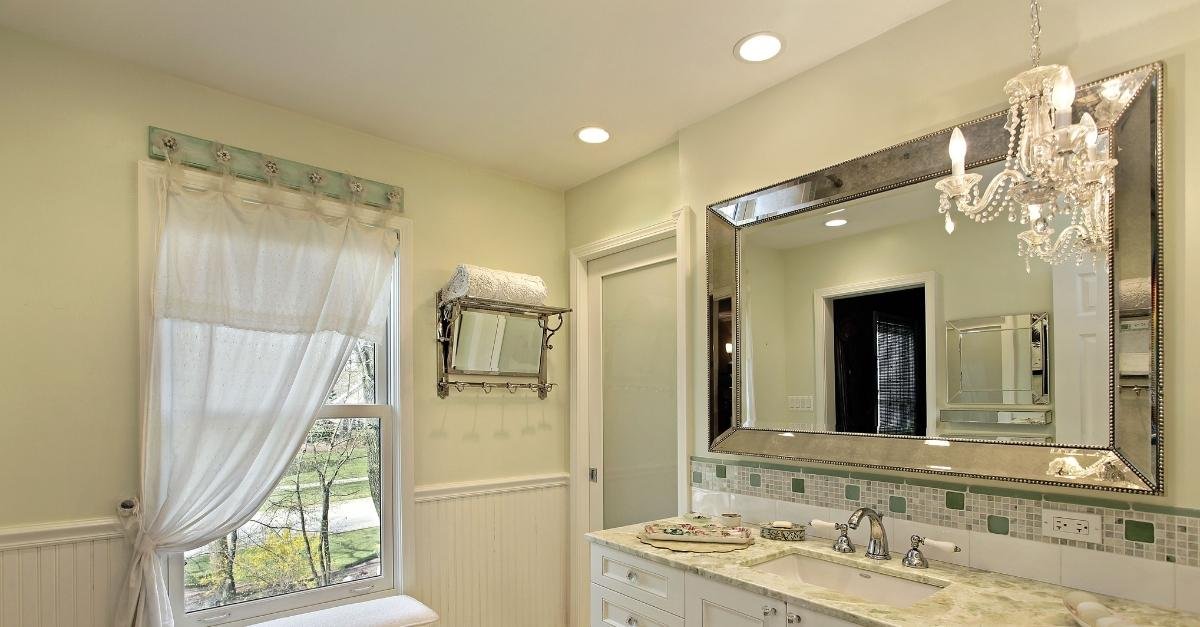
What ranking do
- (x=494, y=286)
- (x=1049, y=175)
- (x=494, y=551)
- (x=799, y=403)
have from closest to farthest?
(x=1049, y=175)
(x=799, y=403)
(x=494, y=286)
(x=494, y=551)

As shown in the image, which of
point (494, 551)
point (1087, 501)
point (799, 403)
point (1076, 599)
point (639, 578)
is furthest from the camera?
point (494, 551)

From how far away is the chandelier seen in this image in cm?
134

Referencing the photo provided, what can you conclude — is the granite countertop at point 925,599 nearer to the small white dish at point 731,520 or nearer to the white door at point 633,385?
the small white dish at point 731,520

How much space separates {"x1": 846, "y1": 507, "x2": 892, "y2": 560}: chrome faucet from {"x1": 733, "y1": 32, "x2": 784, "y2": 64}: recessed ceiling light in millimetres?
1482

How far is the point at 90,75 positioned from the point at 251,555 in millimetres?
1771

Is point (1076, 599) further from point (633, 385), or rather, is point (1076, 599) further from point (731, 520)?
point (633, 385)

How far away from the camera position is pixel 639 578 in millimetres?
2141

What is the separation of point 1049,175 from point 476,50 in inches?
65.7

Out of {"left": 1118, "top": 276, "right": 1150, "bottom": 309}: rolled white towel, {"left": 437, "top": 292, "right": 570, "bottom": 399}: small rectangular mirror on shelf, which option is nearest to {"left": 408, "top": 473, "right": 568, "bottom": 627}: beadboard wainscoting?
{"left": 437, "top": 292, "right": 570, "bottom": 399}: small rectangular mirror on shelf

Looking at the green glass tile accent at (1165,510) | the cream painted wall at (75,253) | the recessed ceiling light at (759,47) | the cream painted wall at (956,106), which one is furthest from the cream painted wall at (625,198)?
the green glass tile accent at (1165,510)

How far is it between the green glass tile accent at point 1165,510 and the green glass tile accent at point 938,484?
0.39 m

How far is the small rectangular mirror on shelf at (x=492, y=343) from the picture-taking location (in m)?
3.02

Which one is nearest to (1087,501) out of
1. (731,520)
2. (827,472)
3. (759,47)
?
(827,472)

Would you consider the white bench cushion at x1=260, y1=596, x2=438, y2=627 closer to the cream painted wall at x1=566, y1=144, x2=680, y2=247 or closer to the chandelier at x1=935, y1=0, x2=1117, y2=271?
the cream painted wall at x1=566, y1=144, x2=680, y2=247
